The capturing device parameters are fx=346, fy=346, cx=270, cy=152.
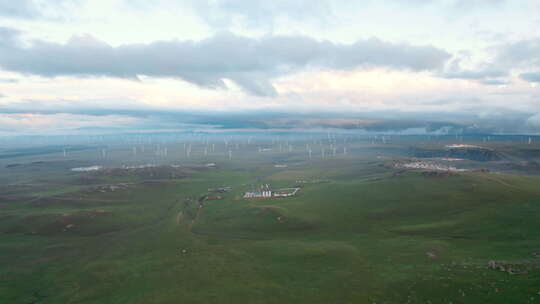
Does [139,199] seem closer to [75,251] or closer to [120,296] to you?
[75,251]

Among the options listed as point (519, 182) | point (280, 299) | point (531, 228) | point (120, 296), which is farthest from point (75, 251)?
point (519, 182)

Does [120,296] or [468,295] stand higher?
[468,295]

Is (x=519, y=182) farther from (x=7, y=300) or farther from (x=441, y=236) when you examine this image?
(x=7, y=300)

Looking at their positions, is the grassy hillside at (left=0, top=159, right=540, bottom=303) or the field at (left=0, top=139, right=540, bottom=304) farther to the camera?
the grassy hillside at (left=0, top=159, right=540, bottom=303)

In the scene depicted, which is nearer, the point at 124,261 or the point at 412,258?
the point at 412,258

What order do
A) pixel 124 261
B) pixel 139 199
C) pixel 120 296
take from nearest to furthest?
pixel 120 296 < pixel 124 261 < pixel 139 199

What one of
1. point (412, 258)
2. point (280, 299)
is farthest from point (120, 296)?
point (412, 258)

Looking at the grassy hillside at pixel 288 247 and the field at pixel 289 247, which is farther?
the grassy hillside at pixel 288 247

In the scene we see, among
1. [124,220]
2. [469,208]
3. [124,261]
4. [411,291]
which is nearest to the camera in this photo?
[411,291]
